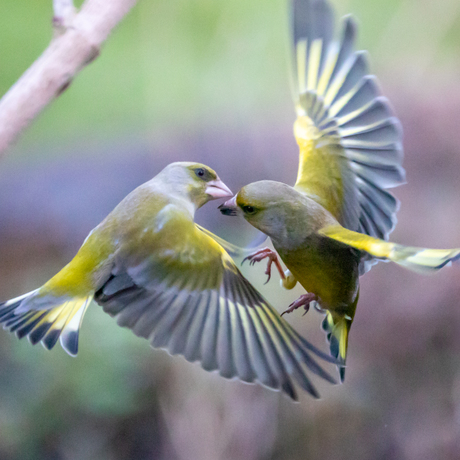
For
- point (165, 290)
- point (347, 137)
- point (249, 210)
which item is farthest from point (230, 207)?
point (347, 137)

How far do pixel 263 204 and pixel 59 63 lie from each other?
33 centimetres

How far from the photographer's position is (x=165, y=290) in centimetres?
61

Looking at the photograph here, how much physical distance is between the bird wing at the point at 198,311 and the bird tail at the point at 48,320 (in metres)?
0.04

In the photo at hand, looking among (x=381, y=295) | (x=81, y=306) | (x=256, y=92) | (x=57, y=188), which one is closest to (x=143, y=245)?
(x=81, y=306)

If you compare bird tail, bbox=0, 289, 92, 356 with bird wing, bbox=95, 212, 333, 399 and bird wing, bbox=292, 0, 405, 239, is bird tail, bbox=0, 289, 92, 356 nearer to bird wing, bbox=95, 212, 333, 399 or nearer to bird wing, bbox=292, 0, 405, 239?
bird wing, bbox=95, 212, 333, 399

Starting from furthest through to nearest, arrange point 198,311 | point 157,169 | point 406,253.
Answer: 1. point 157,169
2. point 198,311
3. point 406,253

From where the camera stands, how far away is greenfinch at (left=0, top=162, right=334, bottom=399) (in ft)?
1.94

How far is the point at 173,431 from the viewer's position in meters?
1.04

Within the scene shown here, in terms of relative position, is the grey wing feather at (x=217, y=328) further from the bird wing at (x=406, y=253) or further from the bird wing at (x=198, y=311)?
the bird wing at (x=406, y=253)

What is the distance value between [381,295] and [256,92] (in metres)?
0.55

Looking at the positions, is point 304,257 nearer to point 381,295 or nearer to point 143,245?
point 143,245

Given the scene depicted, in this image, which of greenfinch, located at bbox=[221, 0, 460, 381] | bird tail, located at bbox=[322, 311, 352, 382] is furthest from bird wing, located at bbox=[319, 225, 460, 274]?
bird tail, located at bbox=[322, 311, 352, 382]

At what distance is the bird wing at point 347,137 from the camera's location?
69 centimetres

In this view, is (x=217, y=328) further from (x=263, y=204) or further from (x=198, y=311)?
(x=263, y=204)
